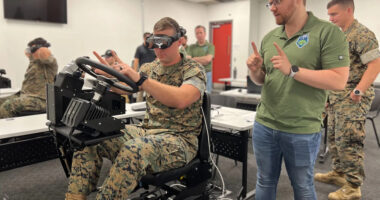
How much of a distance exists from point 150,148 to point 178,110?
33 centimetres

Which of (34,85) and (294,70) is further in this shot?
(34,85)

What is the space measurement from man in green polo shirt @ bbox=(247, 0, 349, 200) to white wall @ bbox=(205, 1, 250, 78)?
277 inches

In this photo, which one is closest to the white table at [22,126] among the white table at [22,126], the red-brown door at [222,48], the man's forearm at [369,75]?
the white table at [22,126]

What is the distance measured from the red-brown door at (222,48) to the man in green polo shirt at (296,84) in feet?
24.4

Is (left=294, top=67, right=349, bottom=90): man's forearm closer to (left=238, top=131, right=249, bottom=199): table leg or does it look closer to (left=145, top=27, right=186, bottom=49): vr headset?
(left=145, top=27, right=186, bottom=49): vr headset

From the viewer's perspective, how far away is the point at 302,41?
1292mm

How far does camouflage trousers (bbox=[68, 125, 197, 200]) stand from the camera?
1257 millimetres

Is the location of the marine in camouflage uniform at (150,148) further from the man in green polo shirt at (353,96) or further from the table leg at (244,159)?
the man in green polo shirt at (353,96)

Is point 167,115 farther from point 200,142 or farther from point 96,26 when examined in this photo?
point 96,26

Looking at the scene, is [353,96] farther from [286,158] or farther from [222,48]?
[222,48]

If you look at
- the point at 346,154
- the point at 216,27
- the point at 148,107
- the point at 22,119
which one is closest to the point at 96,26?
the point at 216,27

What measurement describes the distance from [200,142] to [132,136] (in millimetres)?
393

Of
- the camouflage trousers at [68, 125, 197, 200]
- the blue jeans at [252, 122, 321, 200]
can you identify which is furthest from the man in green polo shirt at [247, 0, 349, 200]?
the camouflage trousers at [68, 125, 197, 200]

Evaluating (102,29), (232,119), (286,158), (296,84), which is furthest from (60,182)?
(102,29)
